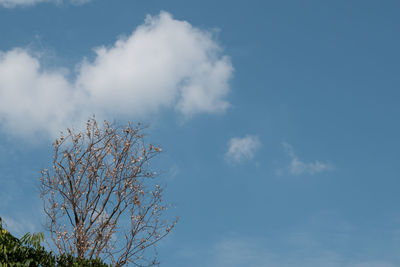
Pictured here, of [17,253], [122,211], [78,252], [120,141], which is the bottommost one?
[17,253]

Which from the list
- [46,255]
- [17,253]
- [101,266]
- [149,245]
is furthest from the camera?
[149,245]

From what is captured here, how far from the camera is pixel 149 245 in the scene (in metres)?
12.3

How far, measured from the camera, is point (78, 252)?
1159cm

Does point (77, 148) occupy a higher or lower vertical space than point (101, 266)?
higher

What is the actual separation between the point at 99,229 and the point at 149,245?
132 cm

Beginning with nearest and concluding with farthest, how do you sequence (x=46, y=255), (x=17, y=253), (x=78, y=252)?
(x=17, y=253) → (x=46, y=255) → (x=78, y=252)

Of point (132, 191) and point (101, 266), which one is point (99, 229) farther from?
point (101, 266)

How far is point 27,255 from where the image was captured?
301 inches

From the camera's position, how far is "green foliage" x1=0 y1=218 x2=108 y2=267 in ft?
23.8

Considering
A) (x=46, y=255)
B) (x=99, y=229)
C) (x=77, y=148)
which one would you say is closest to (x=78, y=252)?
(x=99, y=229)

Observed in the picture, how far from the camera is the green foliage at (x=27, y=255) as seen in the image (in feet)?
23.8

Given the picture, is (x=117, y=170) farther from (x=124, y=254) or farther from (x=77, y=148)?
(x=124, y=254)

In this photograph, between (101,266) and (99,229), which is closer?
(101,266)

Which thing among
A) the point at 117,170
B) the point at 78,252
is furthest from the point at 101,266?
the point at 117,170
